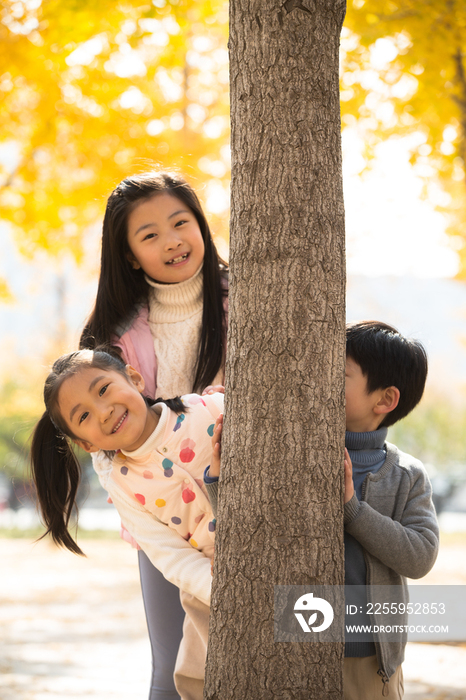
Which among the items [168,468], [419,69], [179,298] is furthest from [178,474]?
[419,69]

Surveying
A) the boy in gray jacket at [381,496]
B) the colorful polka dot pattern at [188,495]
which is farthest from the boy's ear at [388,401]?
the colorful polka dot pattern at [188,495]

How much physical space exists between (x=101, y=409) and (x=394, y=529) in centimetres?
84

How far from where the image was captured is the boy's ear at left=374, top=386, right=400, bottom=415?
1.91 meters

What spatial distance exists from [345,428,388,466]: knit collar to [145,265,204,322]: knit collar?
69 centimetres

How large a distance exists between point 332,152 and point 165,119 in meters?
4.66

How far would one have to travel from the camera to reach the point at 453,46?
3.89 metres

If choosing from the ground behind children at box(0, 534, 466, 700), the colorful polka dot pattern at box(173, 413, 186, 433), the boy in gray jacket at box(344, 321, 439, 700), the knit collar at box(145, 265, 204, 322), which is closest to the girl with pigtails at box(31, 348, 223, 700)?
the colorful polka dot pattern at box(173, 413, 186, 433)

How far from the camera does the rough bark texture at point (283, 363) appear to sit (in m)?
1.43

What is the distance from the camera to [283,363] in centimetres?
144

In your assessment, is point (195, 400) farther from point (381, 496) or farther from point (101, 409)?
point (381, 496)

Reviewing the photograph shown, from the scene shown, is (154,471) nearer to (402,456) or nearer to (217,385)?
(217,385)

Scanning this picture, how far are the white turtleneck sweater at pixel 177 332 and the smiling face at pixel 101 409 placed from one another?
26cm

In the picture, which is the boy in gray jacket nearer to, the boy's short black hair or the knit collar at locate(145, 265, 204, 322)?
the boy's short black hair

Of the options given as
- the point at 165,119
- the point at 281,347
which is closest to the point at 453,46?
the point at 165,119
